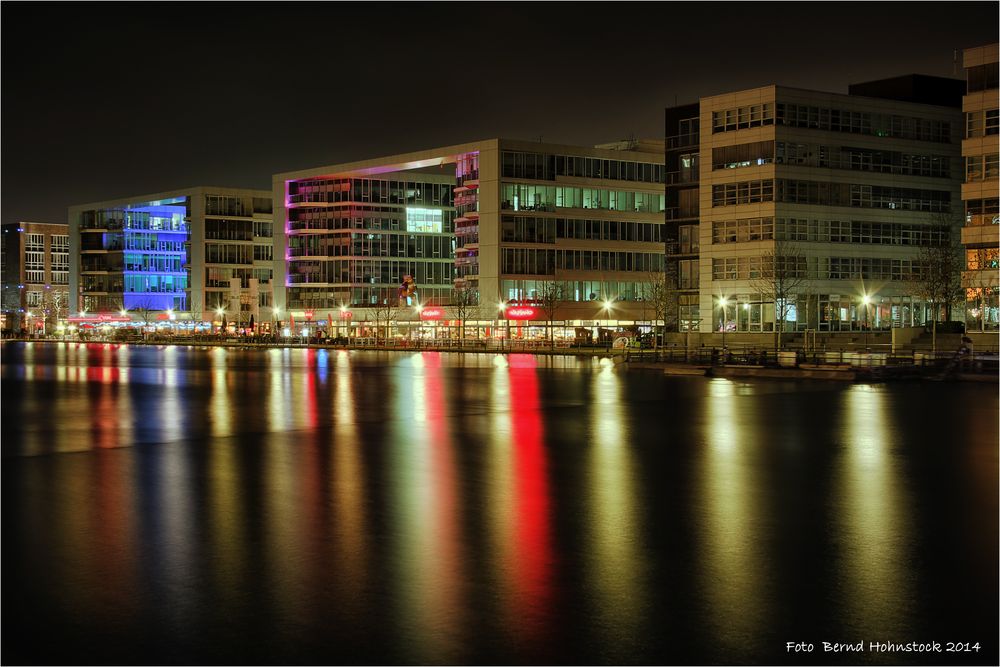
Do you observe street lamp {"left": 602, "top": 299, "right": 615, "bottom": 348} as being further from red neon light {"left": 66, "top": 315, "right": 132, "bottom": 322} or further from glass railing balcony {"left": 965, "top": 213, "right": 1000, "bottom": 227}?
red neon light {"left": 66, "top": 315, "right": 132, "bottom": 322}

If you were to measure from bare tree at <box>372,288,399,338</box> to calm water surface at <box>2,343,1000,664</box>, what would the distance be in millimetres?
97263

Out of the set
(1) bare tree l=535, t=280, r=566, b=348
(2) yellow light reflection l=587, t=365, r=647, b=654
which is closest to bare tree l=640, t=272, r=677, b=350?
(1) bare tree l=535, t=280, r=566, b=348

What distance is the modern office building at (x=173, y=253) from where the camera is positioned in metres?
155

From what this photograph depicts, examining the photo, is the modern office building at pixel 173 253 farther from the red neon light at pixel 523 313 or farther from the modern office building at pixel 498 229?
the red neon light at pixel 523 313

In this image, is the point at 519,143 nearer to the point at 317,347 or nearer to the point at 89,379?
the point at 317,347

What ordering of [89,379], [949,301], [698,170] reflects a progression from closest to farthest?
[89,379] < [949,301] < [698,170]

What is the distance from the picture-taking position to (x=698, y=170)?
90125 millimetres

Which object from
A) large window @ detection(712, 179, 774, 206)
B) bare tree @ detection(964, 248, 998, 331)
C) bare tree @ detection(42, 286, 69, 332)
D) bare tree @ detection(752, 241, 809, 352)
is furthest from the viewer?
bare tree @ detection(42, 286, 69, 332)

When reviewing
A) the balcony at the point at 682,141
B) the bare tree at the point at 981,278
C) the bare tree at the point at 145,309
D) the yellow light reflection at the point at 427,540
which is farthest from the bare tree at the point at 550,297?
the bare tree at the point at 145,309

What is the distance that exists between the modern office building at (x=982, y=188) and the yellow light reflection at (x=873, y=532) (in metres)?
47.9

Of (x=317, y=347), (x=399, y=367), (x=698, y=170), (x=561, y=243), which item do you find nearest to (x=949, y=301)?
(x=698, y=170)

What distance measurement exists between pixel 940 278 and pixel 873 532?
2449 inches

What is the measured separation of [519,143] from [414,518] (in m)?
95.5

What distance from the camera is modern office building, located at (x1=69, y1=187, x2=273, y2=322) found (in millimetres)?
155250
